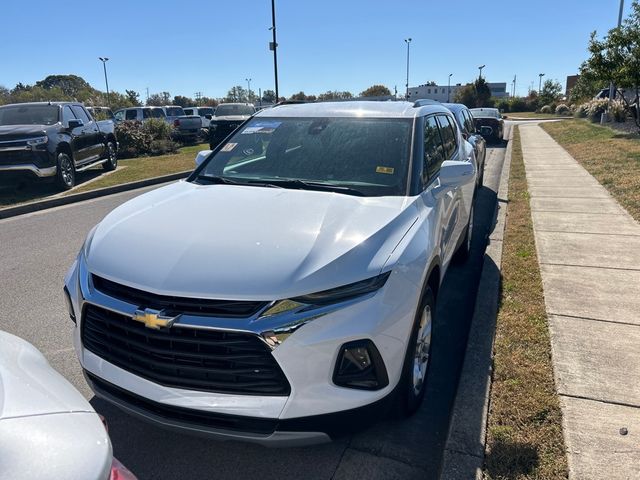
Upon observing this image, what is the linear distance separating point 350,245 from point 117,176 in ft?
38.0

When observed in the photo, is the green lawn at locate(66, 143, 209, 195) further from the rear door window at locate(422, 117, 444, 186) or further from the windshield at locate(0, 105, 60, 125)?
the rear door window at locate(422, 117, 444, 186)

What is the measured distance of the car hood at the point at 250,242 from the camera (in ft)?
7.27

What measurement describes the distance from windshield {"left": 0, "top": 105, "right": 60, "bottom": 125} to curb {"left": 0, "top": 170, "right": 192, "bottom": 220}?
6.61ft

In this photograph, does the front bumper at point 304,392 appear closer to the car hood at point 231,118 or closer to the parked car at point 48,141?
the parked car at point 48,141

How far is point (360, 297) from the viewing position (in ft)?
7.50

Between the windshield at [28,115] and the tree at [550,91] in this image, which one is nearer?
the windshield at [28,115]

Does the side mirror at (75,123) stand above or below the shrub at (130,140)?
above

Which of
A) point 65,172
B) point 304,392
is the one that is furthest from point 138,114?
point 304,392

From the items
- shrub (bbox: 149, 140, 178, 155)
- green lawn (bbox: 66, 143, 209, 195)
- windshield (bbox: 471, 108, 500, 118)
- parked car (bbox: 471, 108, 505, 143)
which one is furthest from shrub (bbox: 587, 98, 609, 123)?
shrub (bbox: 149, 140, 178, 155)

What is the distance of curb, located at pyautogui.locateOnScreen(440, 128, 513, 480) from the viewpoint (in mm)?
2527

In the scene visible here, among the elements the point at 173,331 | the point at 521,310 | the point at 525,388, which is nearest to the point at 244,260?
A: the point at 173,331

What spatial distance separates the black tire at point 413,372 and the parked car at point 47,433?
58.3 inches

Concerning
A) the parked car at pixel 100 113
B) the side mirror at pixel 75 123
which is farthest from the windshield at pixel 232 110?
the side mirror at pixel 75 123

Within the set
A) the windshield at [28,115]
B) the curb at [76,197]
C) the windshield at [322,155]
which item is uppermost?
the windshield at [28,115]
